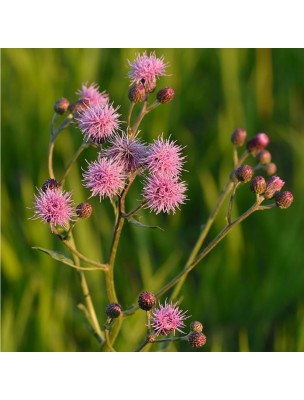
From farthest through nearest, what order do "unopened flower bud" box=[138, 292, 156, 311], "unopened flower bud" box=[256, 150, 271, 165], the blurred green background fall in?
the blurred green background
"unopened flower bud" box=[256, 150, 271, 165]
"unopened flower bud" box=[138, 292, 156, 311]

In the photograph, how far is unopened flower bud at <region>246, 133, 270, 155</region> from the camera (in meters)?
1.65

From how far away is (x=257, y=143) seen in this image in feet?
5.42

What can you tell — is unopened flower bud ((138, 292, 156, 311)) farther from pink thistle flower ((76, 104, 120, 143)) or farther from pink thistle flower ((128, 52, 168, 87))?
pink thistle flower ((128, 52, 168, 87))

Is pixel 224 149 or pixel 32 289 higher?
pixel 224 149

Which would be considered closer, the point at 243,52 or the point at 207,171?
the point at 207,171

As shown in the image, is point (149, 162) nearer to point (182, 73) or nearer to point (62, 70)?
point (182, 73)

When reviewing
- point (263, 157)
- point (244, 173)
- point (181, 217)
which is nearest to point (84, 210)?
Result: point (244, 173)

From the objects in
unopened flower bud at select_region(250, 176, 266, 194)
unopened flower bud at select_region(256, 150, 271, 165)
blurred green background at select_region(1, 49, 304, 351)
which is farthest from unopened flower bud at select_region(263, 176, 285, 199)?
blurred green background at select_region(1, 49, 304, 351)

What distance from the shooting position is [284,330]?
8.22ft

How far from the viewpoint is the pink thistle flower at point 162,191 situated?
4.07 feet

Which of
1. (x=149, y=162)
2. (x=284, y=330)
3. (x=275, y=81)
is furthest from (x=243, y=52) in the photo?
(x=149, y=162)

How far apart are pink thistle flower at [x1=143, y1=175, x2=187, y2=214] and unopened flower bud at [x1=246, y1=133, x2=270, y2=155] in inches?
18.6

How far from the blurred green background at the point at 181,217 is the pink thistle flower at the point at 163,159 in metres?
1.11

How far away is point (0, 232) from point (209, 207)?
0.95 meters
